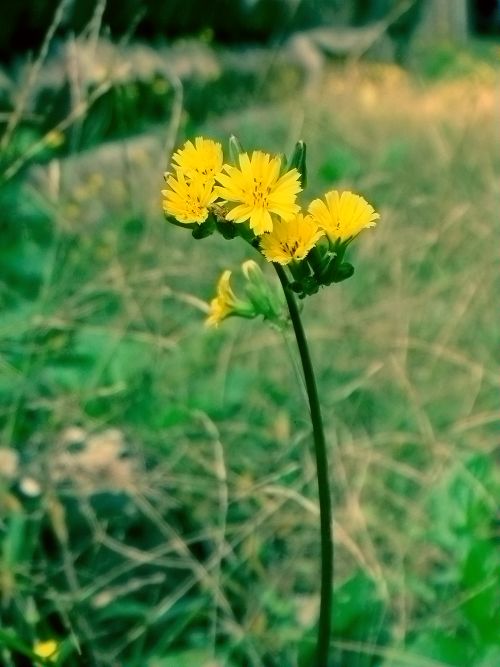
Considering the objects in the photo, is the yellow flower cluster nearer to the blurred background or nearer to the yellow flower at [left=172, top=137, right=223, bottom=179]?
the yellow flower at [left=172, top=137, right=223, bottom=179]

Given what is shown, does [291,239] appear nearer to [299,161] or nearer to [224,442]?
[299,161]

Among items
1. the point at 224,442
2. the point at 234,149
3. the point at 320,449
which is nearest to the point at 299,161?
the point at 234,149

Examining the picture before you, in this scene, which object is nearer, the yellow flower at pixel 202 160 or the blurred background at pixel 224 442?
the yellow flower at pixel 202 160

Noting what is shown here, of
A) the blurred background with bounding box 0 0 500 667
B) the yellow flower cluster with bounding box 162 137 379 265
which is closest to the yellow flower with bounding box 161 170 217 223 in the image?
the yellow flower cluster with bounding box 162 137 379 265

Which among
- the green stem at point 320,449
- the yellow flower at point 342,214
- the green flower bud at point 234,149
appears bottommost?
the green stem at point 320,449

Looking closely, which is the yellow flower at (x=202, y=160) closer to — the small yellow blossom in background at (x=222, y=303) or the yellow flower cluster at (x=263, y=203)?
the yellow flower cluster at (x=263, y=203)

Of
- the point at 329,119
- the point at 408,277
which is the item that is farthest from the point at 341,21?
the point at 408,277

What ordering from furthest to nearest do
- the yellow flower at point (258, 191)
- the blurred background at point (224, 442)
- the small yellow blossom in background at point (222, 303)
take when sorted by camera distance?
the blurred background at point (224, 442) < the small yellow blossom in background at point (222, 303) < the yellow flower at point (258, 191)

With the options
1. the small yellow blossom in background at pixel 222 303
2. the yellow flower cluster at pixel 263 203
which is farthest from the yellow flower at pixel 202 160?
the small yellow blossom in background at pixel 222 303
